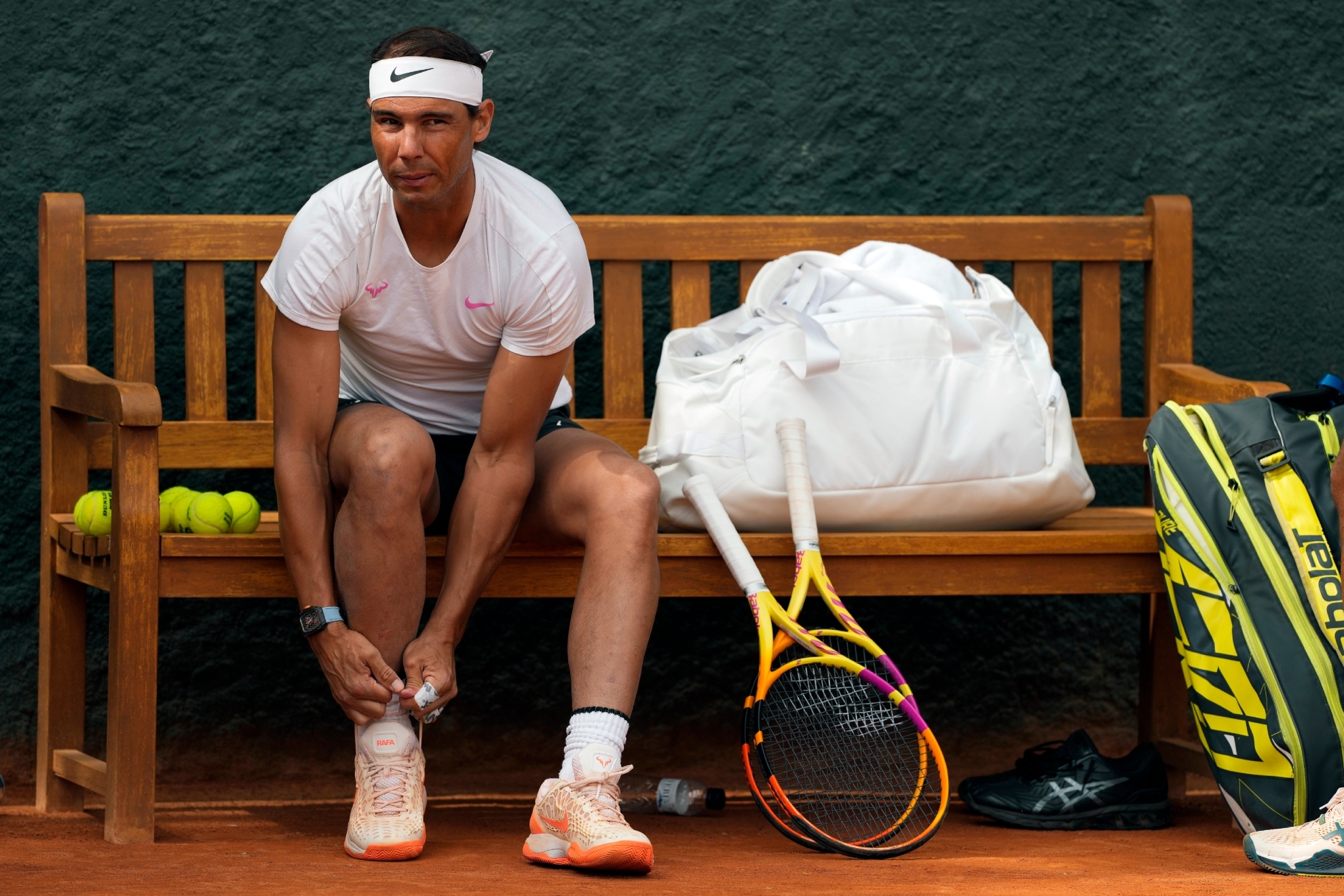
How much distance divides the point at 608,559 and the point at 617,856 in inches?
18.9

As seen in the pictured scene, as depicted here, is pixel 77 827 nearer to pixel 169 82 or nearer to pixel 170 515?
pixel 170 515

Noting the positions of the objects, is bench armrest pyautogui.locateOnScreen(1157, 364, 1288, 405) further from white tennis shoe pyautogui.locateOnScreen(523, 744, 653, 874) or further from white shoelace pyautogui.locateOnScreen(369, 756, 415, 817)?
white shoelace pyautogui.locateOnScreen(369, 756, 415, 817)

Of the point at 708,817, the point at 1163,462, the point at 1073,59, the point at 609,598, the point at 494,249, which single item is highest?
the point at 1073,59

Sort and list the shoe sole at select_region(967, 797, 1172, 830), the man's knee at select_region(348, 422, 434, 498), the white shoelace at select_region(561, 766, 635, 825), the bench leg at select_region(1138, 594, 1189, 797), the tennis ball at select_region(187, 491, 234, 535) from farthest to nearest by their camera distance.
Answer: the bench leg at select_region(1138, 594, 1189, 797) → the shoe sole at select_region(967, 797, 1172, 830) → the tennis ball at select_region(187, 491, 234, 535) → the man's knee at select_region(348, 422, 434, 498) → the white shoelace at select_region(561, 766, 635, 825)

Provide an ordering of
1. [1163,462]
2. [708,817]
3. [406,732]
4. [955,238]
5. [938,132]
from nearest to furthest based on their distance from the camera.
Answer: [406,732]
[1163,462]
[708,817]
[955,238]
[938,132]

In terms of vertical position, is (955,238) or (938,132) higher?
(938,132)

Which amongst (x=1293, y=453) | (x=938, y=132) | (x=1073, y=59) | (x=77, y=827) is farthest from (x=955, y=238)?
(x=77, y=827)

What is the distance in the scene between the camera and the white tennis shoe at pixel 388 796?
2.34 meters

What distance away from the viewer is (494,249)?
2.54 meters

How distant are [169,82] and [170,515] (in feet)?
3.52

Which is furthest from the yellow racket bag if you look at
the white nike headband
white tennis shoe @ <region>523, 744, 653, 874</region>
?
the white nike headband

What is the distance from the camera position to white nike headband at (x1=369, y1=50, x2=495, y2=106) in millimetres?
2451

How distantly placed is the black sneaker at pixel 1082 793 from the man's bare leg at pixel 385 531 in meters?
1.14

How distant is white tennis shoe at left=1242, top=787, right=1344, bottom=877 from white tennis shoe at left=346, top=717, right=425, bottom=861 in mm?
1256
